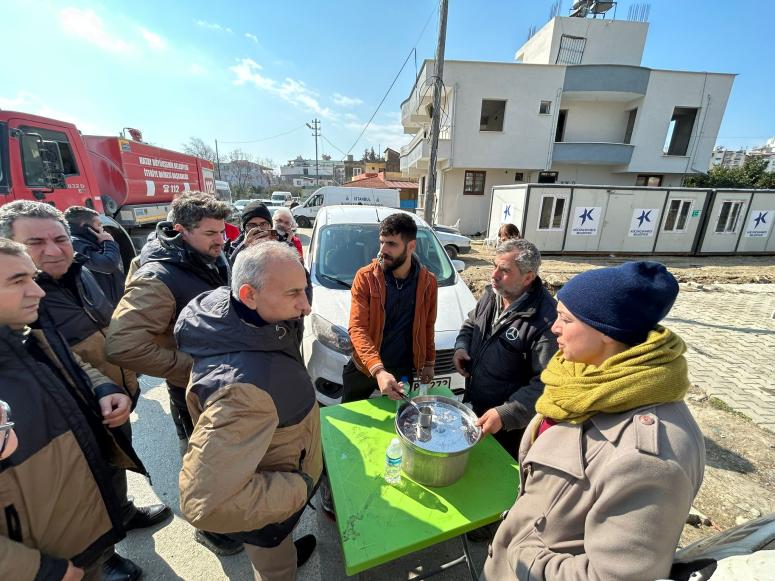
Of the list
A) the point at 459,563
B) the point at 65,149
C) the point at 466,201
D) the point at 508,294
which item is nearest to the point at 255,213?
the point at 508,294

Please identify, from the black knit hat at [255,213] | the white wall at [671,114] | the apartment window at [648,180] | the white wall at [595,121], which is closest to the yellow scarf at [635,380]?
the black knit hat at [255,213]

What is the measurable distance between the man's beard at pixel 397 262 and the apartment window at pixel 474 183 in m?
17.5

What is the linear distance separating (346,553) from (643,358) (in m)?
1.23

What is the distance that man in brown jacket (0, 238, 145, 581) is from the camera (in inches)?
44.7

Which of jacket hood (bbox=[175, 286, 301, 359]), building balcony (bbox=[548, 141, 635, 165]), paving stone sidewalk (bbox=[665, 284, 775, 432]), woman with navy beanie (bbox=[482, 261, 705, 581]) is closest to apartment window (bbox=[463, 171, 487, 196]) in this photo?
building balcony (bbox=[548, 141, 635, 165])

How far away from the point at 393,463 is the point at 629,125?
77.0ft

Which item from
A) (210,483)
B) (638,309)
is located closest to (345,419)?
(210,483)

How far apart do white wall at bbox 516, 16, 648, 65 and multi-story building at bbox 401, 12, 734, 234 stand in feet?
15.2

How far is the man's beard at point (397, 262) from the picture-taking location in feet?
7.83

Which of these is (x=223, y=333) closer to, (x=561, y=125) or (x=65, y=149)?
(x=65, y=149)

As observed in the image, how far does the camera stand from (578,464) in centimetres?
102

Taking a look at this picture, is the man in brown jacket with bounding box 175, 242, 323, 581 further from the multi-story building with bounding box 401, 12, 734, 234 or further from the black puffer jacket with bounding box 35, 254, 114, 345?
the multi-story building with bounding box 401, 12, 734, 234

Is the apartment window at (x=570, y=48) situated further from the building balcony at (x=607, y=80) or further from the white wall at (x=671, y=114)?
the white wall at (x=671, y=114)

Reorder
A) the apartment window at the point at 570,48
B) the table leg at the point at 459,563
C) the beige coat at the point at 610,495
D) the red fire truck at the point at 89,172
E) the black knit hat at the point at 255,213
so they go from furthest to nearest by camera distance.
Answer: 1. the apartment window at the point at 570,48
2. the red fire truck at the point at 89,172
3. the black knit hat at the point at 255,213
4. the table leg at the point at 459,563
5. the beige coat at the point at 610,495
